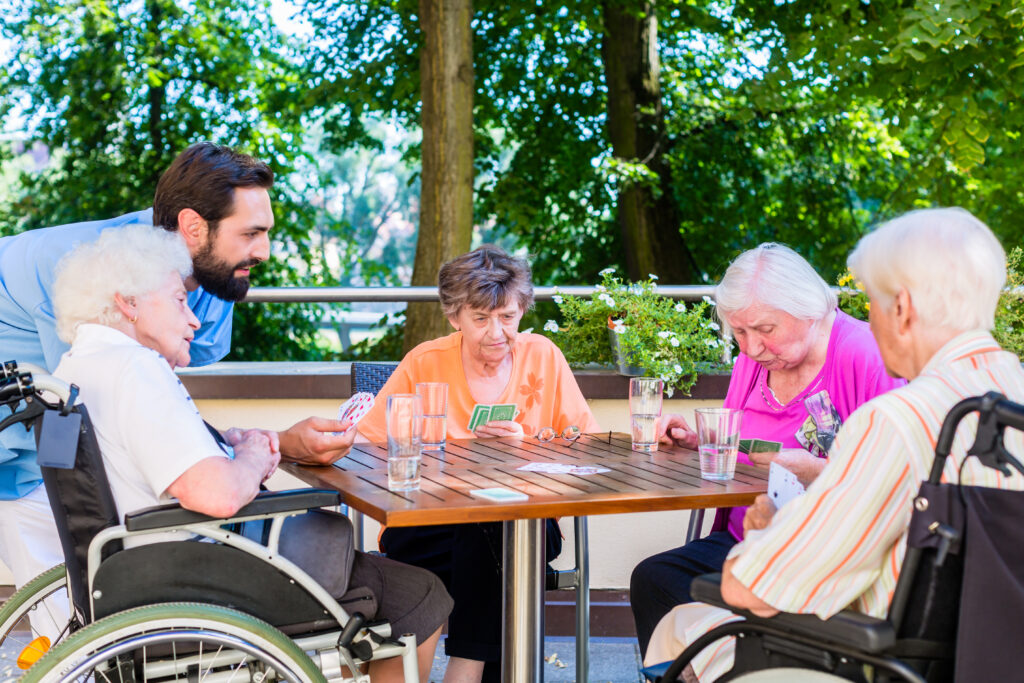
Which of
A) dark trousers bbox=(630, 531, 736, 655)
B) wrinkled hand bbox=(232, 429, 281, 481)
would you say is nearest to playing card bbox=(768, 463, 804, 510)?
dark trousers bbox=(630, 531, 736, 655)

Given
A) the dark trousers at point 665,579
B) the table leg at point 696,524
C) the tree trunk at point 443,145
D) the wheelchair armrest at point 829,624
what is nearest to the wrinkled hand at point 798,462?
the dark trousers at point 665,579

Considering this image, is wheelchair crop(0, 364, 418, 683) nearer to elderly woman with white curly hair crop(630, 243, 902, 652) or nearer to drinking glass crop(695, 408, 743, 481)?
drinking glass crop(695, 408, 743, 481)

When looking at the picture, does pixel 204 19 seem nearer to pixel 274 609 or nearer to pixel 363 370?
pixel 363 370

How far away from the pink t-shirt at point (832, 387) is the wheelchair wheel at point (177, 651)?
1.36 m

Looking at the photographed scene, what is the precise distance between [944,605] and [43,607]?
→ 2.17 metres

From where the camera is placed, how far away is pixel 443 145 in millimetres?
6105

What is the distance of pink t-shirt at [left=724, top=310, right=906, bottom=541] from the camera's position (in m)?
2.93

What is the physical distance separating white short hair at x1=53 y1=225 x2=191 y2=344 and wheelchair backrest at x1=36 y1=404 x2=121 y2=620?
29 cm

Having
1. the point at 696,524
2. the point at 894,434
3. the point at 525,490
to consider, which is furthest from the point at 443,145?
the point at 894,434

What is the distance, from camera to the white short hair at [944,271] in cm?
174

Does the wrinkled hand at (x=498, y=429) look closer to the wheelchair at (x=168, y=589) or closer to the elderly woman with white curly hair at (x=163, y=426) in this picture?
the elderly woman with white curly hair at (x=163, y=426)

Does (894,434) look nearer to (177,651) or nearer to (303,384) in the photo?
(177,651)

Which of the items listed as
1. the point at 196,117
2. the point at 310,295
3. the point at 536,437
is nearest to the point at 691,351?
the point at 536,437

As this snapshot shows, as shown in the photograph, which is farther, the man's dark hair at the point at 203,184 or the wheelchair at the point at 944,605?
the man's dark hair at the point at 203,184
